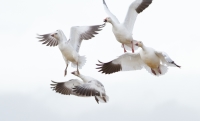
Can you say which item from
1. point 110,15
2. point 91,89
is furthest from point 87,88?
point 110,15

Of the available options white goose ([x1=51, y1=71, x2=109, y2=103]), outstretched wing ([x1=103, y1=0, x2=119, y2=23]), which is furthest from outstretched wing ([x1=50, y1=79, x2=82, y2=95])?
outstretched wing ([x1=103, y1=0, x2=119, y2=23])

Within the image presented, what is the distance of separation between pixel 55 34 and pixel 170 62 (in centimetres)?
373

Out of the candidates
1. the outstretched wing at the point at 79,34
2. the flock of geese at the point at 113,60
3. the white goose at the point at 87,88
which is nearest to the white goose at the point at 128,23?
the flock of geese at the point at 113,60

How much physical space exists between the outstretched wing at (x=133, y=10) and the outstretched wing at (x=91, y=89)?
1.95m

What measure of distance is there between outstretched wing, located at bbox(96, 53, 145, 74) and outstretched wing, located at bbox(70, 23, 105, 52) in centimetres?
89

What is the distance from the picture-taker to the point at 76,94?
23.3 meters

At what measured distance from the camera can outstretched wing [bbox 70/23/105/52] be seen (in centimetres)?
2428

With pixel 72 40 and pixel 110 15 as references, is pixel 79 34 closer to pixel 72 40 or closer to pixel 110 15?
pixel 72 40

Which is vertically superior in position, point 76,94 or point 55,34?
point 55,34

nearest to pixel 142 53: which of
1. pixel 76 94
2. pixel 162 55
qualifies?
pixel 162 55

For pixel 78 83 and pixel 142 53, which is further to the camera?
pixel 78 83

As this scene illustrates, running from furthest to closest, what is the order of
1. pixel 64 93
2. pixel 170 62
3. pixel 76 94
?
pixel 64 93 → pixel 76 94 → pixel 170 62

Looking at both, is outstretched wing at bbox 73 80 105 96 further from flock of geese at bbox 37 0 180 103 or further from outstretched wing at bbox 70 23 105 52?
outstretched wing at bbox 70 23 105 52

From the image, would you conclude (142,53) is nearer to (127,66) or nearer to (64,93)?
(127,66)
